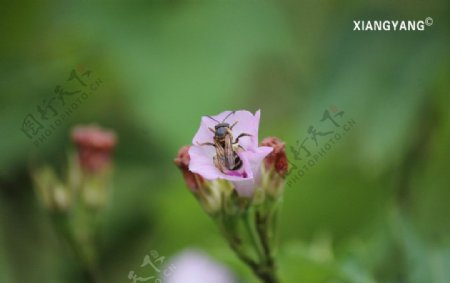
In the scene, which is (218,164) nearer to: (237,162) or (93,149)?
(237,162)

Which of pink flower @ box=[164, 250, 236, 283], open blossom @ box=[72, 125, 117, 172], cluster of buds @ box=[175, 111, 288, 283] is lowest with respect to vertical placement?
pink flower @ box=[164, 250, 236, 283]

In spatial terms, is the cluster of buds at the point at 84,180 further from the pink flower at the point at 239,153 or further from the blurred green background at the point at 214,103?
the pink flower at the point at 239,153

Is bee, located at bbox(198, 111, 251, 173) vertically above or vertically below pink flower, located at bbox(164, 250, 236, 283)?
above

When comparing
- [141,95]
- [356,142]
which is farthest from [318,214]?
[141,95]

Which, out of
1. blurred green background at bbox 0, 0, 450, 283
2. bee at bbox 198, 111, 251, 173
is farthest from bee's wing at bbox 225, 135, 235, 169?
blurred green background at bbox 0, 0, 450, 283

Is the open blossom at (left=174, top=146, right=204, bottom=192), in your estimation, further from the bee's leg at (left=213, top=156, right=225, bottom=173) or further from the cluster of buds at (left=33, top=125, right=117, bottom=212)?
the cluster of buds at (left=33, top=125, right=117, bottom=212)
